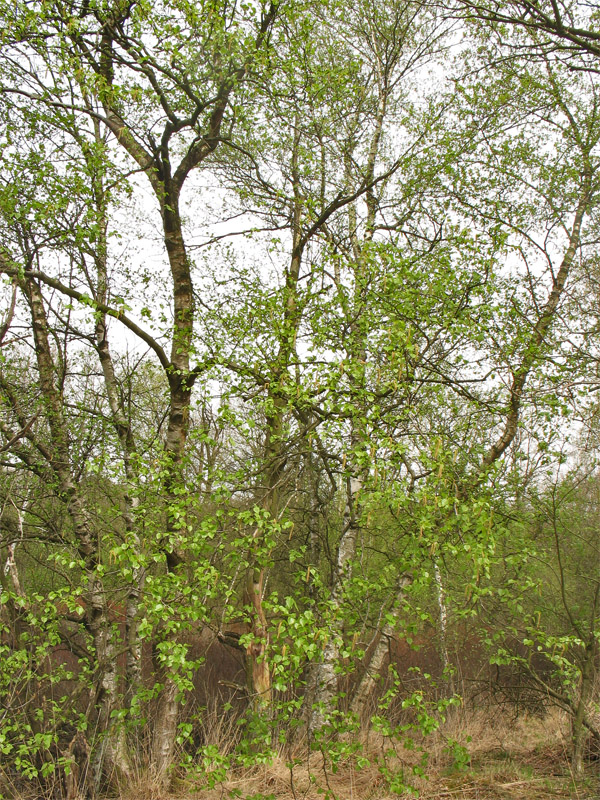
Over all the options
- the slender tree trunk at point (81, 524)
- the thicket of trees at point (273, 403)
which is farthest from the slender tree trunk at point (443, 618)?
the slender tree trunk at point (81, 524)

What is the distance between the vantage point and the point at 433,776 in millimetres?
5883

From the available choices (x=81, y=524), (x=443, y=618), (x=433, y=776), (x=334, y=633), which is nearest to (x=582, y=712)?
(x=433, y=776)

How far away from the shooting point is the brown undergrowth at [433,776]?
16.5ft

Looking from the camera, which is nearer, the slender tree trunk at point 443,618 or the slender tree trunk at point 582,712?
the slender tree trunk at point 582,712

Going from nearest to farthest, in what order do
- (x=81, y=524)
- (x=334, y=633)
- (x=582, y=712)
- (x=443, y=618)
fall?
(x=334, y=633), (x=582, y=712), (x=81, y=524), (x=443, y=618)

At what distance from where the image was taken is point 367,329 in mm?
6012

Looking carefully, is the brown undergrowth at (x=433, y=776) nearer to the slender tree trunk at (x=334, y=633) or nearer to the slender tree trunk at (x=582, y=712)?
the slender tree trunk at (x=582, y=712)

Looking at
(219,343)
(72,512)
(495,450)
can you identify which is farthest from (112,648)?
(495,450)

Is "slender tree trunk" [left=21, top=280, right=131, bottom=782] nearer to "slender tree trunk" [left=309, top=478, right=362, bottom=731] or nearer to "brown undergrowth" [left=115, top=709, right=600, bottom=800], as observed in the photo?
"brown undergrowth" [left=115, top=709, right=600, bottom=800]

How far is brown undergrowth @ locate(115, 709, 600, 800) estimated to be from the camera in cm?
503

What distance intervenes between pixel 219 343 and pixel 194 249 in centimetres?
291

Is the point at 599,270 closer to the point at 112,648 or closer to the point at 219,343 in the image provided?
the point at 219,343

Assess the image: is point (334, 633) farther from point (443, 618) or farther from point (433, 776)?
point (443, 618)

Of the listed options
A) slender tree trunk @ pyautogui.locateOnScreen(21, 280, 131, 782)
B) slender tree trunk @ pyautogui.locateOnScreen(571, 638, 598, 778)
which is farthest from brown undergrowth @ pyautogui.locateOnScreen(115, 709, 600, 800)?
slender tree trunk @ pyautogui.locateOnScreen(21, 280, 131, 782)
